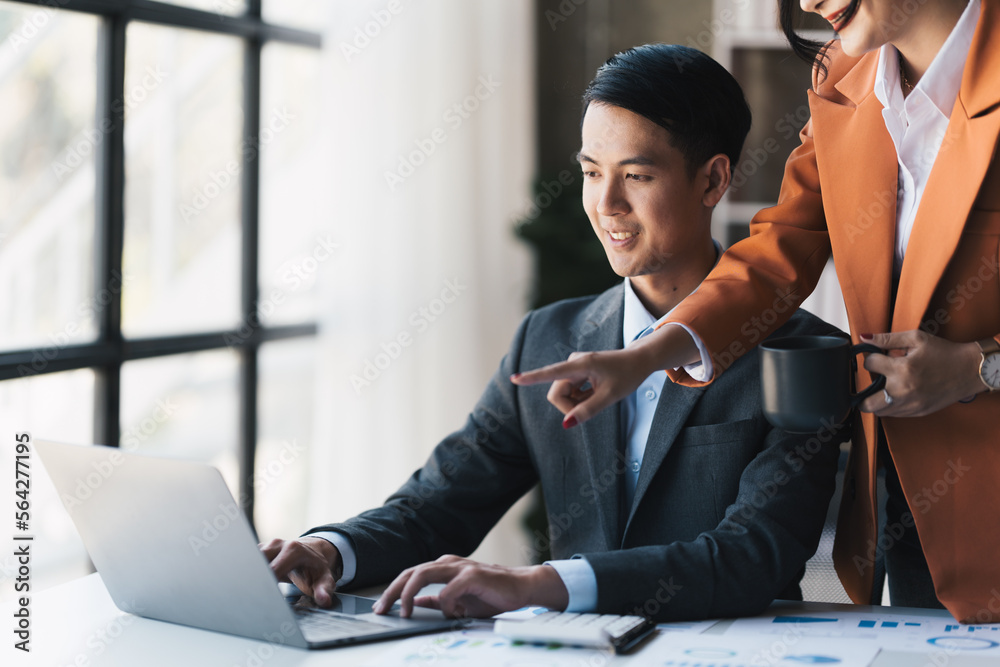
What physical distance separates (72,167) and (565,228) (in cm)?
170

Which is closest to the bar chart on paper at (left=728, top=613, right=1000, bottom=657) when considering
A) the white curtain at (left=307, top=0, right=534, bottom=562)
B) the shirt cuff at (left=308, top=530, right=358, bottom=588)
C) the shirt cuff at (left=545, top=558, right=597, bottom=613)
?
the shirt cuff at (left=545, top=558, right=597, bottom=613)

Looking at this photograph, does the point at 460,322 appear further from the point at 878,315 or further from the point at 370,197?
the point at 878,315

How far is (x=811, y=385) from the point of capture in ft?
3.81

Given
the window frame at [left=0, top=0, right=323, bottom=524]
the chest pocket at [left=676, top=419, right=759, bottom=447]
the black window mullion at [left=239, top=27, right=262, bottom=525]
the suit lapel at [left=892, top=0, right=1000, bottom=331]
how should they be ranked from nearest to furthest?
the suit lapel at [left=892, top=0, right=1000, bottom=331] → the chest pocket at [left=676, top=419, right=759, bottom=447] → the window frame at [left=0, top=0, right=323, bottom=524] → the black window mullion at [left=239, top=27, right=262, bottom=525]

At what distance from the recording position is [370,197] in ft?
11.4

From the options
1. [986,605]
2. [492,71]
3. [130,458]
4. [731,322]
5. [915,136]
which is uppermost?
[492,71]

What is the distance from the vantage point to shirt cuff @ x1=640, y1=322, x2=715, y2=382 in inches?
54.3

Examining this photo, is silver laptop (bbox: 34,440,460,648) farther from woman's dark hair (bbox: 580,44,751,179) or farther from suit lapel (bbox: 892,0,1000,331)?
woman's dark hair (bbox: 580,44,751,179)

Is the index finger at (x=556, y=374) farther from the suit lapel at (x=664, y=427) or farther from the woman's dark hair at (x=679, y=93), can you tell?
the woman's dark hair at (x=679, y=93)

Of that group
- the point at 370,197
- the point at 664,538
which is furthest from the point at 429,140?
the point at 664,538

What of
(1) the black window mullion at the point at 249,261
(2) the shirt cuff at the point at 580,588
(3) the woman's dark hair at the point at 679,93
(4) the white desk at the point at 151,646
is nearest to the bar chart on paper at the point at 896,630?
(4) the white desk at the point at 151,646

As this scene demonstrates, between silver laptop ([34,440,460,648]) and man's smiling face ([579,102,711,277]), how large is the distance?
2.27ft

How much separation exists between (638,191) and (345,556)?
29.6 inches

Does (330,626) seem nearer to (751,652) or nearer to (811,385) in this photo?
(751,652)
